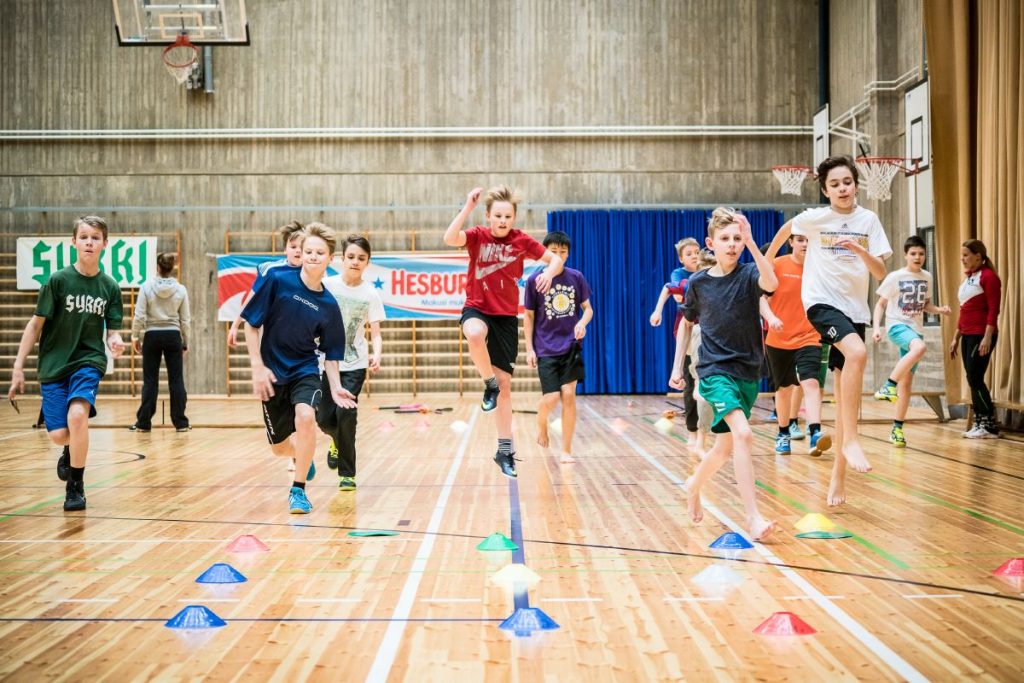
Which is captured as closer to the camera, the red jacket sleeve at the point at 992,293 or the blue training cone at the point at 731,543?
the blue training cone at the point at 731,543

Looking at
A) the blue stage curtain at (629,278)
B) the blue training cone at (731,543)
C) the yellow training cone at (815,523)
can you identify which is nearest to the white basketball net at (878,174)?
the blue stage curtain at (629,278)

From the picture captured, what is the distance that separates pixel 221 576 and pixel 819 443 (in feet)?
15.6

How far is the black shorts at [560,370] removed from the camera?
22.5ft

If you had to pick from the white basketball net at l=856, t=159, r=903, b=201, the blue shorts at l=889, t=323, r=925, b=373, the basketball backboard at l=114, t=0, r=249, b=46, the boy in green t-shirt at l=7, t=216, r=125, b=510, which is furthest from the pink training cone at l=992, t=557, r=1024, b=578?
the basketball backboard at l=114, t=0, r=249, b=46

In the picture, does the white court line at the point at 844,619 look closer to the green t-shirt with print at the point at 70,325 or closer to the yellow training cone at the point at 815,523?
the yellow training cone at the point at 815,523

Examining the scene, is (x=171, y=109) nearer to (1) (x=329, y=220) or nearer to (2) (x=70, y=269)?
(1) (x=329, y=220)

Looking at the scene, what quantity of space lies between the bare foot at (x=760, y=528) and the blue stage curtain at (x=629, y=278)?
11.8 meters

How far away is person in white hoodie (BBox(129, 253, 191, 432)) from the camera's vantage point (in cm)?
979

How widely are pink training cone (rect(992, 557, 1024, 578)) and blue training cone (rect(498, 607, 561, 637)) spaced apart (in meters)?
1.79

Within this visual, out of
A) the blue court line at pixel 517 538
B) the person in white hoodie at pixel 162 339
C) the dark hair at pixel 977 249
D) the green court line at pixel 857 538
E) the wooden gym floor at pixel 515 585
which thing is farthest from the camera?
the person in white hoodie at pixel 162 339

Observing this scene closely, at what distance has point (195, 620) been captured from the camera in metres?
3.00

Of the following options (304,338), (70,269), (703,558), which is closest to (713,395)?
(703,558)

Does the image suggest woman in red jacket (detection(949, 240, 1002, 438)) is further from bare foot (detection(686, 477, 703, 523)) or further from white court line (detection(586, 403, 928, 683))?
bare foot (detection(686, 477, 703, 523))

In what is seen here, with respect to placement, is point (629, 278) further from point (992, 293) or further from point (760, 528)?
point (760, 528)
